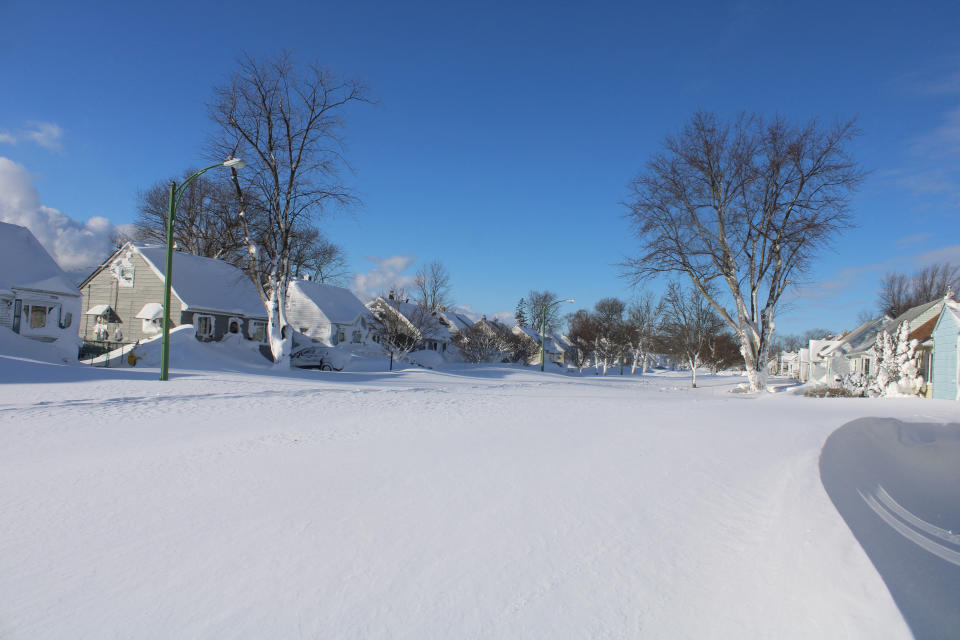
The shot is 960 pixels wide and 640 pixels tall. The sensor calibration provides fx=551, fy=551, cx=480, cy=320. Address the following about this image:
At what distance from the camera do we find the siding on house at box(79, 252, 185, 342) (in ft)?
105

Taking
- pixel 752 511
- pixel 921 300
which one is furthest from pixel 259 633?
pixel 921 300

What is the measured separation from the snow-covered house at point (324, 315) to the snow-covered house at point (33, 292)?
16.8 meters

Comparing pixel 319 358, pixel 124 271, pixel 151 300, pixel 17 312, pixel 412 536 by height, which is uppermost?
pixel 124 271

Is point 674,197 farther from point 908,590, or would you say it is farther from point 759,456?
point 908,590

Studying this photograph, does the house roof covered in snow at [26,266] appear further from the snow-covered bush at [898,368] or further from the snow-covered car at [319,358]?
the snow-covered bush at [898,368]

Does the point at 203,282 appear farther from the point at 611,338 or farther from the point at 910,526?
the point at 611,338

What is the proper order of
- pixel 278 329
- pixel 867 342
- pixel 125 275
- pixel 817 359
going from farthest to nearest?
pixel 817 359
pixel 867 342
pixel 125 275
pixel 278 329

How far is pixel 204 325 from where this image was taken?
3259 centimetres

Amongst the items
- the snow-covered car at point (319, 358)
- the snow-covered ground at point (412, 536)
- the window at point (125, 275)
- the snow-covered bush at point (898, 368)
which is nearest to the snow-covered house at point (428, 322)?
the snow-covered car at point (319, 358)

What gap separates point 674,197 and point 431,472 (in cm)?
2215

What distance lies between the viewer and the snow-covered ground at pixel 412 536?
11.7ft

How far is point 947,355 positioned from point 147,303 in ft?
130

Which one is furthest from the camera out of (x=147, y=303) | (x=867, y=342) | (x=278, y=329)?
(x=867, y=342)

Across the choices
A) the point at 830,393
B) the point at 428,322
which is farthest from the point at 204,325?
the point at 830,393
